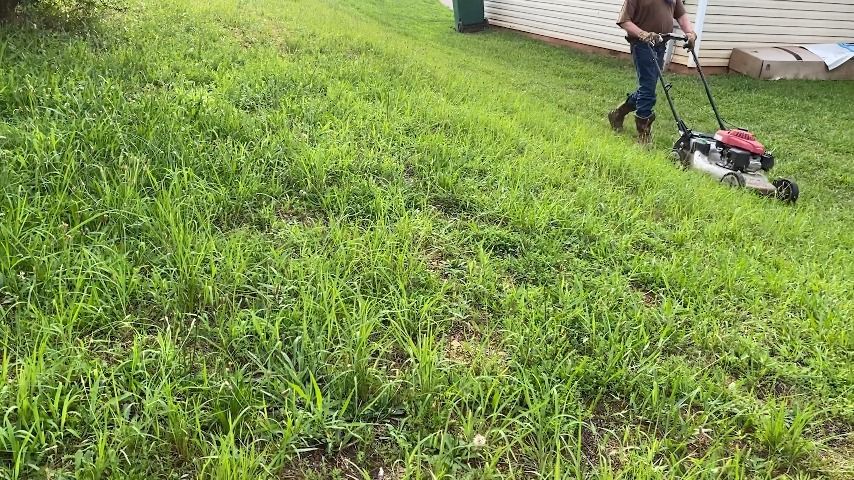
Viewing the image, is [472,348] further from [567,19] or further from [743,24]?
[567,19]

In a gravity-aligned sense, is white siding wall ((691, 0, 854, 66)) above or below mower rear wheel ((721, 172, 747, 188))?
above

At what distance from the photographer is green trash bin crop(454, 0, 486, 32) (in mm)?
14023

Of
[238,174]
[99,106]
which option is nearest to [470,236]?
[238,174]

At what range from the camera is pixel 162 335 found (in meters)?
2.00

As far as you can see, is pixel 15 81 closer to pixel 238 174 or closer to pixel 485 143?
pixel 238 174

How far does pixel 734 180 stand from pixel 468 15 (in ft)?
34.7

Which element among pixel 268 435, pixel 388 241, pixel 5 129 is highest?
pixel 5 129

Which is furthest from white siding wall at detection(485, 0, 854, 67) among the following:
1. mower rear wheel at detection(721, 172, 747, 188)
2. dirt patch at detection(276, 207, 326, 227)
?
→ dirt patch at detection(276, 207, 326, 227)

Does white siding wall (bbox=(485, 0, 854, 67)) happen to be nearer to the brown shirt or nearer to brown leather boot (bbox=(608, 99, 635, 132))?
brown leather boot (bbox=(608, 99, 635, 132))

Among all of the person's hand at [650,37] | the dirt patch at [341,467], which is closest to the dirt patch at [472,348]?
the dirt patch at [341,467]

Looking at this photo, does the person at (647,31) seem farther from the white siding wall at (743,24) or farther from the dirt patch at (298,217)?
the white siding wall at (743,24)

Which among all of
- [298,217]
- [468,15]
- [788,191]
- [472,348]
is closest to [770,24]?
[468,15]

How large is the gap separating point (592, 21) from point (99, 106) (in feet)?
35.3

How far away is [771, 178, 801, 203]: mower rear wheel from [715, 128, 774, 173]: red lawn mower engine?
0.23m
